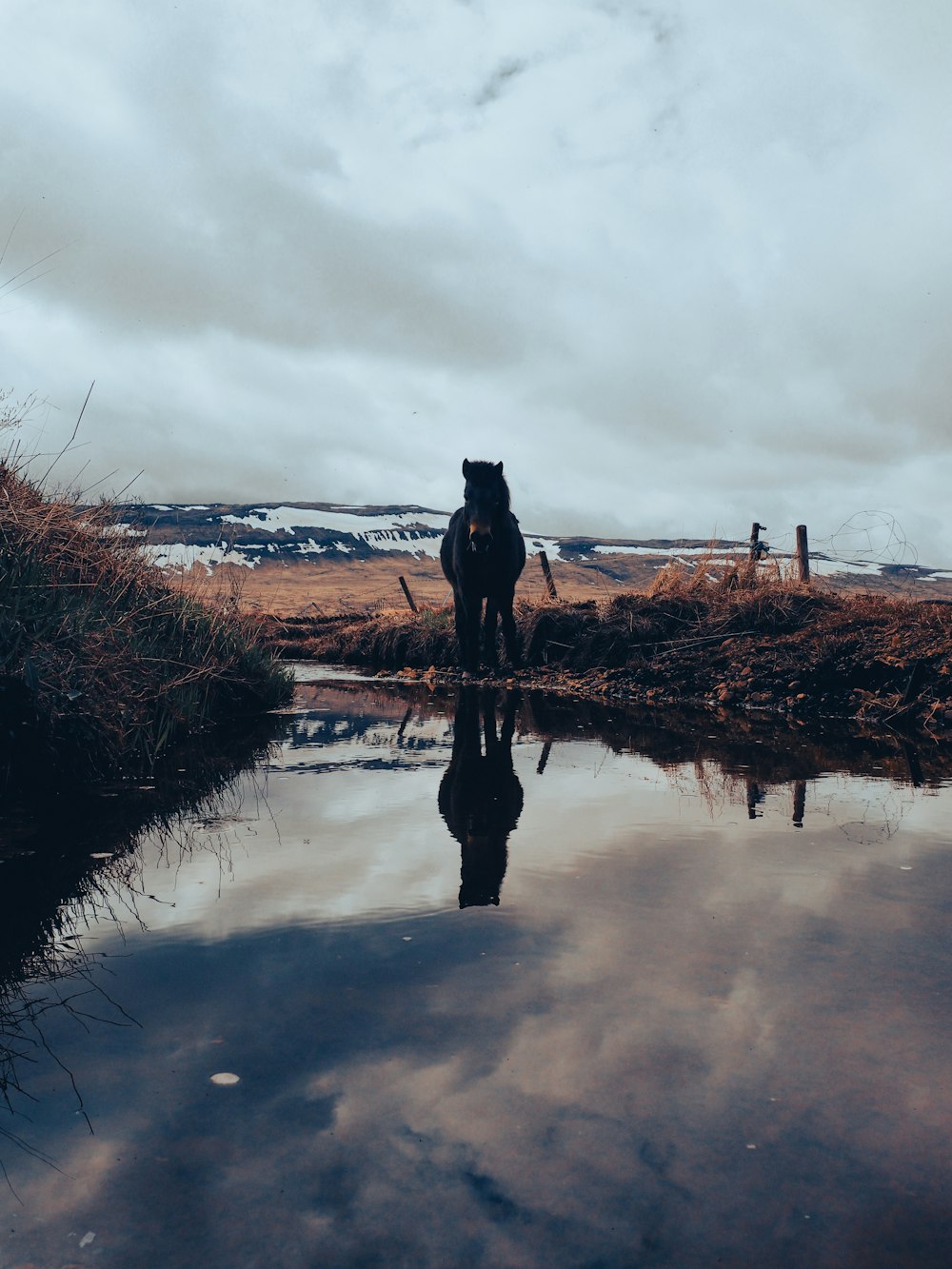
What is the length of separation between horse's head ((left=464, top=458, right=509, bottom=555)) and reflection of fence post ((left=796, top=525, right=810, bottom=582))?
5530mm

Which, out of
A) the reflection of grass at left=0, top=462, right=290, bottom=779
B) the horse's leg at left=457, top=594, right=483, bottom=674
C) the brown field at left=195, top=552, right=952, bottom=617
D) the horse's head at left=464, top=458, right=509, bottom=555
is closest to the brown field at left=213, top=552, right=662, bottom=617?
the brown field at left=195, top=552, right=952, bottom=617

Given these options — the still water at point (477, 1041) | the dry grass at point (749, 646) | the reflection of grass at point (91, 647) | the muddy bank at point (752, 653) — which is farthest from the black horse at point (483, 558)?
the still water at point (477, 1041)

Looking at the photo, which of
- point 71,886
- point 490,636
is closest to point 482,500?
point 490,636

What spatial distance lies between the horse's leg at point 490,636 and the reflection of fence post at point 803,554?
16.1 feet

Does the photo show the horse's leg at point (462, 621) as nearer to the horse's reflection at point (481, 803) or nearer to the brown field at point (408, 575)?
the horse's reflection at point (481, 803)

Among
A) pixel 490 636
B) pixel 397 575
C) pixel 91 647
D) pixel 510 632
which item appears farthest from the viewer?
pixel 397 575

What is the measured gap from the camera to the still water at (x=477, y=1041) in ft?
5.28

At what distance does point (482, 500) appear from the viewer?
412 inches

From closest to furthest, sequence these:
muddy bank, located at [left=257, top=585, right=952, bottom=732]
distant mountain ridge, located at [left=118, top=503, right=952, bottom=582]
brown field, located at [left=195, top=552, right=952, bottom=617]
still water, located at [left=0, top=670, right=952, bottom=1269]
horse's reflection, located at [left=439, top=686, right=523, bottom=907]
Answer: still water, located at [left=0, top=670, right=952, bottom=1269]
horse's reflection, located at [left=439, top=686, right=523, bottom=907]
muddy bank, located at [left=257, top=585, right=952, bottom=732]
brown field, located at [left=195, top=552, right=952, bottom=617]
distant mountain ridge, located at [left=118, top=503, right=952, bottom=582]

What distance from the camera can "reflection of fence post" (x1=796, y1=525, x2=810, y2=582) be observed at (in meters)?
14.0

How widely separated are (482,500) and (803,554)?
677 centimetres

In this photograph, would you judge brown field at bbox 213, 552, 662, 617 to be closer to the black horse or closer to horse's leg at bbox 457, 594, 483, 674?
horse's leg at bbox 457, 594, 483, 674

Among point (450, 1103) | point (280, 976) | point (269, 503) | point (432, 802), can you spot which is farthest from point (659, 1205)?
point (269, 503)

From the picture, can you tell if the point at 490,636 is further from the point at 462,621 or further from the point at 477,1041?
the point at 477,1041
